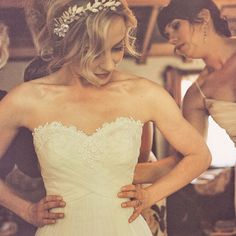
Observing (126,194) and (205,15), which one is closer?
(126,194)

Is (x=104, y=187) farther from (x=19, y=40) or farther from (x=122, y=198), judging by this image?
(x=19, y=40)

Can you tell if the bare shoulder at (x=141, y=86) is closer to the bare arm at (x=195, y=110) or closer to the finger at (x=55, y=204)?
the bare arm at (x=195, y=110)

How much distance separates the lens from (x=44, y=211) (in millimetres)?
1841

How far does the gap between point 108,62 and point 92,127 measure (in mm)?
215

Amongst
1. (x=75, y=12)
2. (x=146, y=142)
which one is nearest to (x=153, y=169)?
(x=146, y=142)

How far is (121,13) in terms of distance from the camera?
186 cm

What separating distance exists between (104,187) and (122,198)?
0.07m

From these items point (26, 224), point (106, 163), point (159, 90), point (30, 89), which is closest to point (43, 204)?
point (26, 224)

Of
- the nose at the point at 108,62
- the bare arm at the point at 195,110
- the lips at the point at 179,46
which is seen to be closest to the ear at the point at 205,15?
the lips at the point at 179,46

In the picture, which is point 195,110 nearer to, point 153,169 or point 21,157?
point 153,169

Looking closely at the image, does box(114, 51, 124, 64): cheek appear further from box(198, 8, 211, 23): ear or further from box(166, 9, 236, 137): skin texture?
box(198, 8, 211, 23): ear

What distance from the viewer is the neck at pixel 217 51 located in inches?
76.2

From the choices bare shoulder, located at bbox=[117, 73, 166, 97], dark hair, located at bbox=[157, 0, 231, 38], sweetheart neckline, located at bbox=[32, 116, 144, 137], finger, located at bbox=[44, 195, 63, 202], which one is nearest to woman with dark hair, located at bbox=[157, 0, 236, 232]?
dark hair, located at bbox=[157, 0, 231, 38]

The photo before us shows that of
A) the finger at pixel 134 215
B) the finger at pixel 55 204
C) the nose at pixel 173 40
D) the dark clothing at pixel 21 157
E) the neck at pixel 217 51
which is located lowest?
the finger at pixel 134 215
